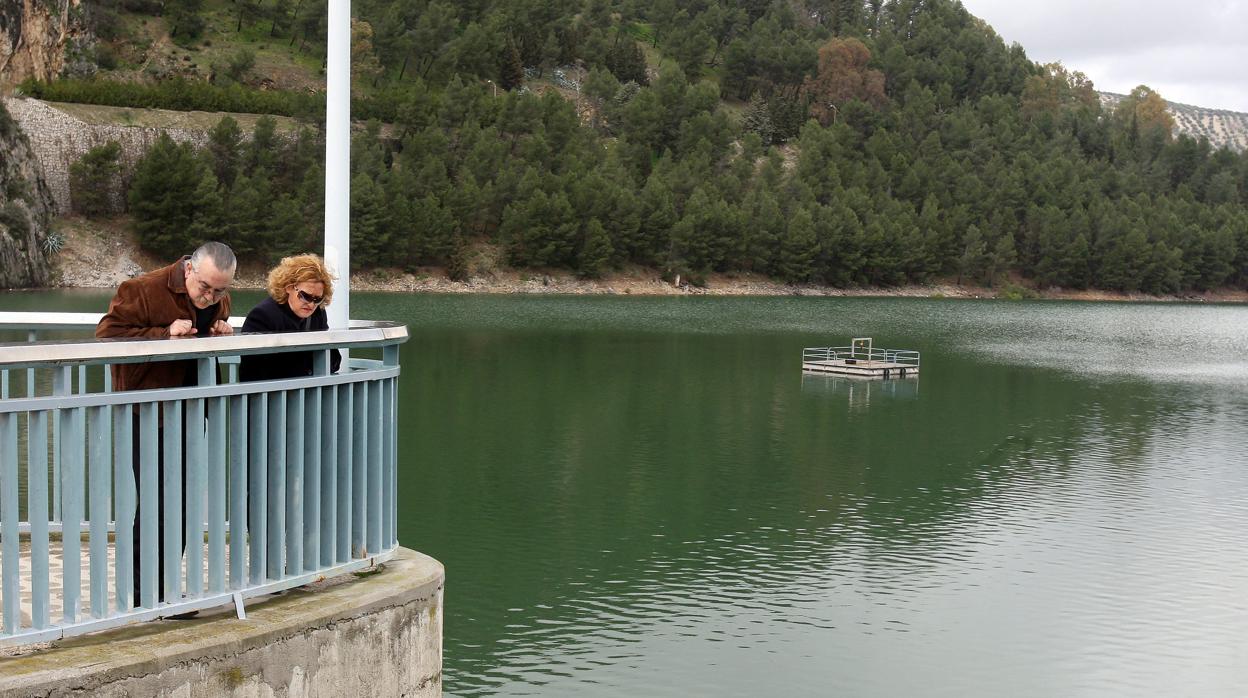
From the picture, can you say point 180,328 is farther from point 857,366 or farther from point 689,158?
point 689,158

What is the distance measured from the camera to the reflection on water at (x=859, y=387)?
3747 cm

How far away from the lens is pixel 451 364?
134 feet

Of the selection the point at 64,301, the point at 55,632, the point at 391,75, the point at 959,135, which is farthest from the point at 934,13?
the point at 55,632

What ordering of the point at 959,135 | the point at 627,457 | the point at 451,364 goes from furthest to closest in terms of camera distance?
the point at 959,135 → the point at 451,364 → the point at 627,457

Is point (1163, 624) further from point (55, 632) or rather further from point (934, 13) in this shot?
point (934, 13)

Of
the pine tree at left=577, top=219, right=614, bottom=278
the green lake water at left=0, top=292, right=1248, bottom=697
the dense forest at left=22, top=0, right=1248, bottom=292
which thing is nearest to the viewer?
the green lake water at left=0, top=292, right=1248, bottom=697

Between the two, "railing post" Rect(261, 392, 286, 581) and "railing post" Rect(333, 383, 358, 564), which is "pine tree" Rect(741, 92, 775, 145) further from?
"railing post" Rect(261, 392, 286, 581)

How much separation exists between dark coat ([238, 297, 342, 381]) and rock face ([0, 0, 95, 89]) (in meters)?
94.0

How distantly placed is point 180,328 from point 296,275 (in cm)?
73

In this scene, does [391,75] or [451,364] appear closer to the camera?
[451,364]

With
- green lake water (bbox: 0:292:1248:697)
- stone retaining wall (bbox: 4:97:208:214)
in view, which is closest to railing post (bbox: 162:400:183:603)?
green lake water (bbox: 0:292:1248:697)

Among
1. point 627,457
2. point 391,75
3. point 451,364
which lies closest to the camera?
point 627,457

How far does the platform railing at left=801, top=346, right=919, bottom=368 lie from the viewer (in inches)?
1774

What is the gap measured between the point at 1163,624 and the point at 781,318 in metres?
59.2
